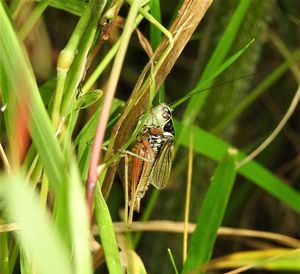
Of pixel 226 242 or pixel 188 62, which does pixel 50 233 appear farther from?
pixel 188 62

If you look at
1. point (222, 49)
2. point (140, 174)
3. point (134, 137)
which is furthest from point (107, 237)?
point (222, 49)

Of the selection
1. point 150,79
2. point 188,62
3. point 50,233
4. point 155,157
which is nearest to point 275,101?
point 188,62

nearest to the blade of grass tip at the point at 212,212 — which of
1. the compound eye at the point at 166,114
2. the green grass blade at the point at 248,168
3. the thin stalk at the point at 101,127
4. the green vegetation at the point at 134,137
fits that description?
the green vegetation at the point at 134,137

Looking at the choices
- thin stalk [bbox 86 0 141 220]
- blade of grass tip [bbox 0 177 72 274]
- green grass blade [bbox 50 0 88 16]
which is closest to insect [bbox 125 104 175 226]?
green grass blade [bbox 50 0 88 16]

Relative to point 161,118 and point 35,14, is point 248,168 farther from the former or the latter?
point 35,14

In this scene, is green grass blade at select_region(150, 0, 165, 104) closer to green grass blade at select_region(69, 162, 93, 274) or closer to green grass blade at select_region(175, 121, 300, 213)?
green grass blade at select_region(175, 121, 300, 213)

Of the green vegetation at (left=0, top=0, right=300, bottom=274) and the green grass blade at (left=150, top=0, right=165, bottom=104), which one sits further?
the green grass blade at (left=150, top=0, right=165, bottom=104)

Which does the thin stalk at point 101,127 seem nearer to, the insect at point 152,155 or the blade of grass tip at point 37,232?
the blade of grass tip at point 37,232
